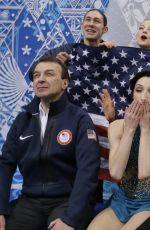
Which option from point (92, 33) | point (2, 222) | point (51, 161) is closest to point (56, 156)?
point (51, 161)

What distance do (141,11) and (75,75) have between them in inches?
37.8

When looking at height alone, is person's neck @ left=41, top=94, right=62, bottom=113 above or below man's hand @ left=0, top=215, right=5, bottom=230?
above

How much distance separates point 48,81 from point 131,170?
29.1 inches

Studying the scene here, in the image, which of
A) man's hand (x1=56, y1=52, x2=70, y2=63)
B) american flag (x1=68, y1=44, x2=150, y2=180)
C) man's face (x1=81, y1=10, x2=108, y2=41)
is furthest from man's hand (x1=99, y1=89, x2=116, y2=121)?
man's face (x1=81, y1=10, x2=108, y2=41)

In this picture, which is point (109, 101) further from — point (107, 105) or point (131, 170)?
point (131, 170)

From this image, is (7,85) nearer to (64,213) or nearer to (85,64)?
(85,64)

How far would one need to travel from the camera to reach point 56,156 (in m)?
2.49

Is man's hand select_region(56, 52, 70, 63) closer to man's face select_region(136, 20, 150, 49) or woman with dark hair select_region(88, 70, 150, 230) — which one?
man's face select_region(136, 20, 150, 49)

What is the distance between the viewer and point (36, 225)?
2396mm

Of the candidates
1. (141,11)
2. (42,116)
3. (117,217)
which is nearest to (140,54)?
(141,11)

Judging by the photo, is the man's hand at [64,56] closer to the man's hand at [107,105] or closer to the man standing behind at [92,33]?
the man standing behind at [92,33]

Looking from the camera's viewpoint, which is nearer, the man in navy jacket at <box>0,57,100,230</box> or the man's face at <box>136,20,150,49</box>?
the man in navy jacket at <box>0,57,100,230</box>

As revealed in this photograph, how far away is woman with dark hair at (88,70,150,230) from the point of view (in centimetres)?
224

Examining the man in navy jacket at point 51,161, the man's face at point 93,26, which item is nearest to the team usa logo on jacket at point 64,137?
the man in navy jacket at point 51,161
